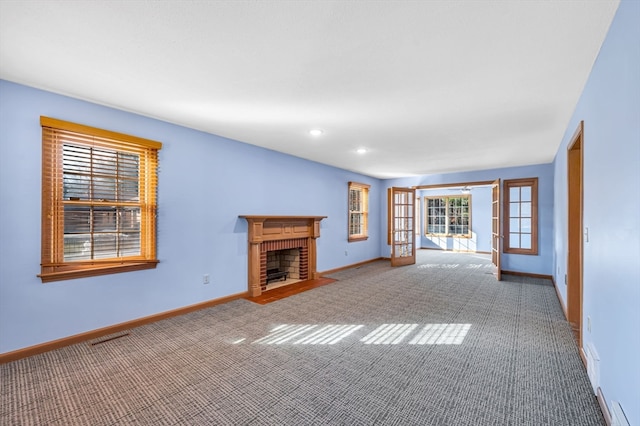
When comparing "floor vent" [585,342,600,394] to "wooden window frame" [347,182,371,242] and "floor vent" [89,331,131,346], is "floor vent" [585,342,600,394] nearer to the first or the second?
"floor vent" [89,331,131,346]

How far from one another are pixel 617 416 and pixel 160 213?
4.07 meters

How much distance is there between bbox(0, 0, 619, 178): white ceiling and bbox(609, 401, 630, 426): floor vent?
207cm

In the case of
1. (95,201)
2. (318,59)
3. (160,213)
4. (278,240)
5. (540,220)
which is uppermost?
(318,59)

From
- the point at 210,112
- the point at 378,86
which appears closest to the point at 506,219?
the point at 378,86

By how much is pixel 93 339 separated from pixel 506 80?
4.48 metres

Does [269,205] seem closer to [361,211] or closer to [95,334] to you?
[95,334]

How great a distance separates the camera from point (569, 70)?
83.4 inches

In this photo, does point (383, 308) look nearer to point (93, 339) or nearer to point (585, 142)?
point (585, 142)

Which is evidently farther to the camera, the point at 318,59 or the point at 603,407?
the point at 318,59

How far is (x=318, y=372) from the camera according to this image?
2.30m

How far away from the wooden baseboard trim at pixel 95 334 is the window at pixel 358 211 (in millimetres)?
3799

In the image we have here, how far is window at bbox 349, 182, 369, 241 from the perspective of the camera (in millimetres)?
6891

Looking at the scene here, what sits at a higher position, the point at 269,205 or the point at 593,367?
the point at 269,205

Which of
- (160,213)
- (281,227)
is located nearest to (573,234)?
(281,227)
